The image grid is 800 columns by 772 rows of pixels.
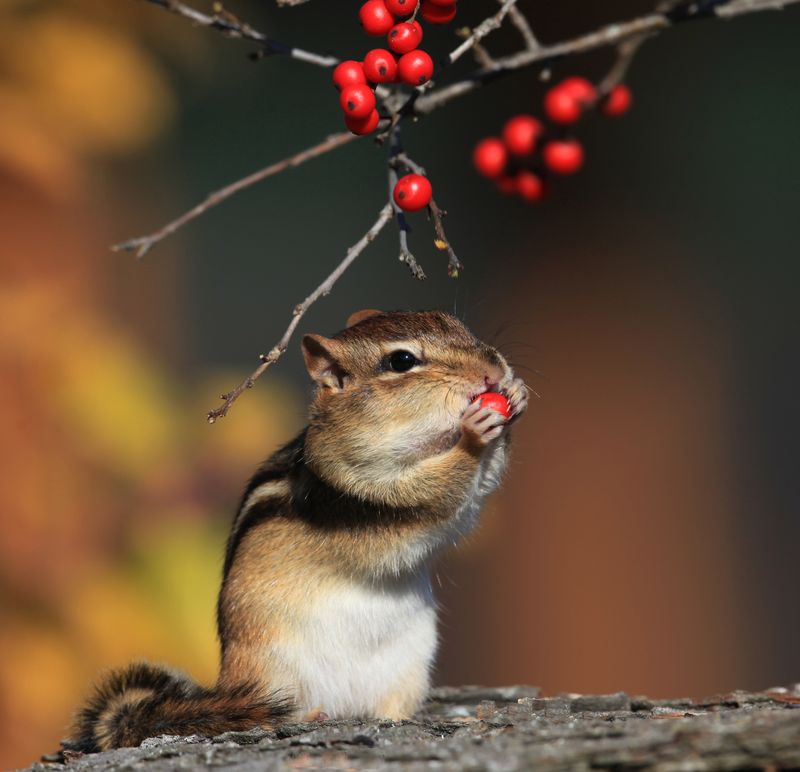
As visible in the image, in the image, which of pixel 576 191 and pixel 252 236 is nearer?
pixel 252 236

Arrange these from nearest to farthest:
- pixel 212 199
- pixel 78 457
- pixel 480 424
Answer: pixel 212 199, pixel 480 424, pixel 78 457

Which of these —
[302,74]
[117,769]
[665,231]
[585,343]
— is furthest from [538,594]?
[117,769]

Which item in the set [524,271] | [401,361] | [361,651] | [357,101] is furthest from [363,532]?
[524,271]

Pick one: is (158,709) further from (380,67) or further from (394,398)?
(380,67)

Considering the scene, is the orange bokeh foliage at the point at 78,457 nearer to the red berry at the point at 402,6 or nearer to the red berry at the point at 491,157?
the red berry at the point at 491,157

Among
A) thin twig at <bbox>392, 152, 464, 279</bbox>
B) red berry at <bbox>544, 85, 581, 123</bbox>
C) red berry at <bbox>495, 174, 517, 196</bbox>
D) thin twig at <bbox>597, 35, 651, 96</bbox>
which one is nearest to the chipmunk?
red berry at <bbox>495, 174, 517, 196</bbox>

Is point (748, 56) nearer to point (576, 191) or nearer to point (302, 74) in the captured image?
point (576, 191)

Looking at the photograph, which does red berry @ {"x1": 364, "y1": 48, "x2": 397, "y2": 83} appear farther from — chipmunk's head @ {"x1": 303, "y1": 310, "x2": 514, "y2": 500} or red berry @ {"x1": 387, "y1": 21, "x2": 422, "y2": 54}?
chipmunk's head @ {"x1": 303, "y1": 310, "x2": 514, "y2": 500}
